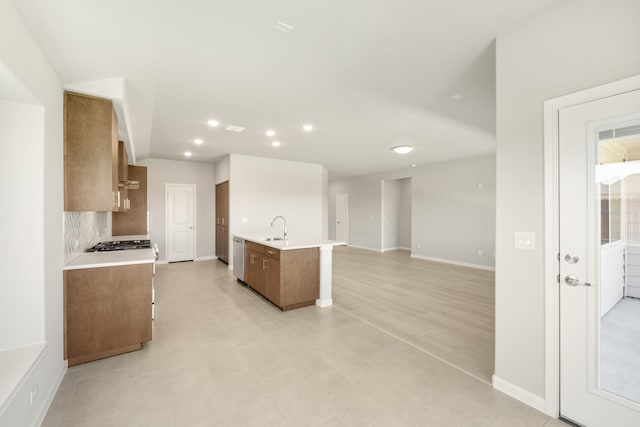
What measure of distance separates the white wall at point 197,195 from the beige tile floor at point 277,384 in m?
4.44

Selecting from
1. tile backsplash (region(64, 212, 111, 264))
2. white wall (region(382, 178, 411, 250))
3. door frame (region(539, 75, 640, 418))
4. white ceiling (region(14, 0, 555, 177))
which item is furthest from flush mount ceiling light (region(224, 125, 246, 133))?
white wall (region(382, 178, 411, 250))

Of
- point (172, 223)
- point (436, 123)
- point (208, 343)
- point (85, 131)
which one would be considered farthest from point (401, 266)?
point (85, 131)

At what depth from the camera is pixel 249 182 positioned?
22.6ft

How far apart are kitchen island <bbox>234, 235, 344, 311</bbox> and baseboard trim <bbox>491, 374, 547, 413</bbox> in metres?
2.27

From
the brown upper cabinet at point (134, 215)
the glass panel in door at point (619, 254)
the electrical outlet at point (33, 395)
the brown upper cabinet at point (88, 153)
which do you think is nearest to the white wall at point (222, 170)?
the brown upper cabinet at point (134, 215)

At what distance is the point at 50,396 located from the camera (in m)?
2.02

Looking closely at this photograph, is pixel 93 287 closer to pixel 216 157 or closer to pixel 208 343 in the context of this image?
pixel 208 343

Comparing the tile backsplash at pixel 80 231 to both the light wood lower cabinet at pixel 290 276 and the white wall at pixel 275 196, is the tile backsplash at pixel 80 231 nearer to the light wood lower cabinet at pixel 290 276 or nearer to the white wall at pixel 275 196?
the light wood lower cabinet at pixel 290 276

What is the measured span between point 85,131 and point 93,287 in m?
1.45

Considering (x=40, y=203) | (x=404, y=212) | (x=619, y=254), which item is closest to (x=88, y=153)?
(x=40, y=203)

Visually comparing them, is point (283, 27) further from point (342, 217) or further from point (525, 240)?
point (342, 217)

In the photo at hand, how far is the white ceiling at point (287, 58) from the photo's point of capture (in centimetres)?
185

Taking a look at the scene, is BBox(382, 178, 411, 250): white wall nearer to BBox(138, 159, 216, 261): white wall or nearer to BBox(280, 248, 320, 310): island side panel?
BBox(138, 159, 216, 261): white wall

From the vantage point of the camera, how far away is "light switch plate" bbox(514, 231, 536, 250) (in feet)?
6.41
